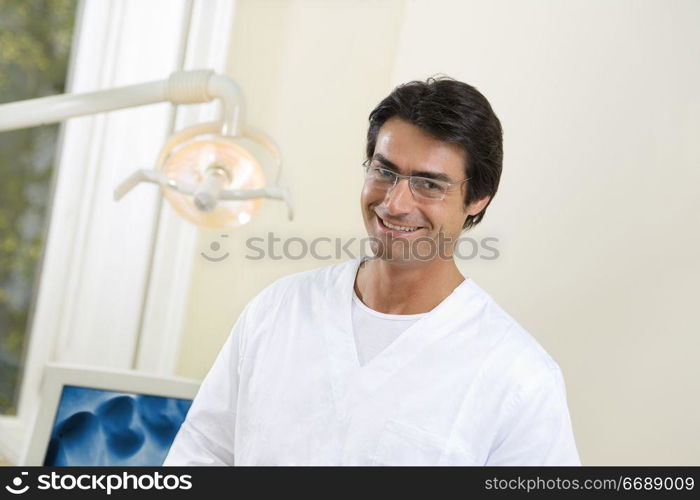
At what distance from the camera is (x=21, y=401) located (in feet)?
7.07

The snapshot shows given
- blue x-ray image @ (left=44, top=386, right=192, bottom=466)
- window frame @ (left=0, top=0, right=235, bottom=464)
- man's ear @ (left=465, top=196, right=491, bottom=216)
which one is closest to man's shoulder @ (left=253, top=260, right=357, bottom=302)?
man's ear @ (left=465, top=196, right=491, bottom=216)

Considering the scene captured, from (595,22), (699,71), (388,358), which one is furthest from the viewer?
(595,22)

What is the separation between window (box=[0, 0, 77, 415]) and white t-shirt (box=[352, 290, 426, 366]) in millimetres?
1160

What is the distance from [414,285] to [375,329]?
0.10 m

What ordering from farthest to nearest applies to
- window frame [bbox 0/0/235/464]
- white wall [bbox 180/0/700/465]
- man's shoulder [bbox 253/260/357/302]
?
window frame [bbox 0/0/235/464], white wall [bbox 180/0/700/465], man's shoulder [bbox 253/260/357/302]

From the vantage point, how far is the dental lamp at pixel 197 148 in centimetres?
136

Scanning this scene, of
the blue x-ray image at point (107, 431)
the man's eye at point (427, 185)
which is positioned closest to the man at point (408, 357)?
the man's eye at point (427, 185)

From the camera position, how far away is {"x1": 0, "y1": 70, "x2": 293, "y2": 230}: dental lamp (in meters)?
1.36

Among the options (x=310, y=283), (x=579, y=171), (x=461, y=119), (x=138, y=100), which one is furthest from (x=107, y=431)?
(x=579, y=171)

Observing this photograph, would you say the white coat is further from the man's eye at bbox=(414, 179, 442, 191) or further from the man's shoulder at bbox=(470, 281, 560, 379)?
the man's eye at bbox=(414, 179, 442, 191)

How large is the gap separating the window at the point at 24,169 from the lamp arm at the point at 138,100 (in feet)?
2.90
